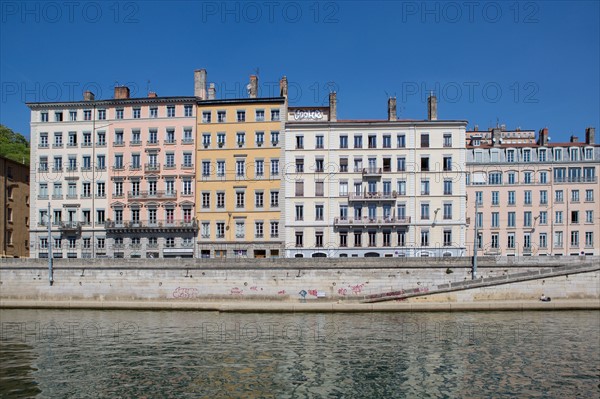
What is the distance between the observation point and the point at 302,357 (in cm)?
2602

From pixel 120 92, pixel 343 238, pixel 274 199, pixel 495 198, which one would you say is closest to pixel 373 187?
pixel 343 238

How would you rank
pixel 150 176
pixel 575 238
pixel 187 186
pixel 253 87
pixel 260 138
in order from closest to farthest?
pixel 260 138 < pixel 187 186 < pixel 150 176 < pixel 253 87 < pixel 575 238

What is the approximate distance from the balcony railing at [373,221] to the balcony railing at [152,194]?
17.3 meters

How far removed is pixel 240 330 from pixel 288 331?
2.96 meters

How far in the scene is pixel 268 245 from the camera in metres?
57.7

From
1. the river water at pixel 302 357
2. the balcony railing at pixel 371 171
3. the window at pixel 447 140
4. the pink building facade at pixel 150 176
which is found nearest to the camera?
the river water at pixel 302 357

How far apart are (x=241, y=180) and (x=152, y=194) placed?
951 centimetres

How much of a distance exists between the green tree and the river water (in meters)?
40.3

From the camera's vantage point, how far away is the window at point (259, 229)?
5784 cm

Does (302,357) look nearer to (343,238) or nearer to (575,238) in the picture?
(343,238)

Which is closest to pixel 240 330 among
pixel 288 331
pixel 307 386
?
pixel 288 331

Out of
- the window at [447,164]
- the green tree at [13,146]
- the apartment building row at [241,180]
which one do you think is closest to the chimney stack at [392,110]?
the apartment building row at [241,180]

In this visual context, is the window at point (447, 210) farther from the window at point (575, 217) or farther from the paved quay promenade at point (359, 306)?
the window at point (575, 217)

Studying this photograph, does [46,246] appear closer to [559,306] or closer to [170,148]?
[170,148]
